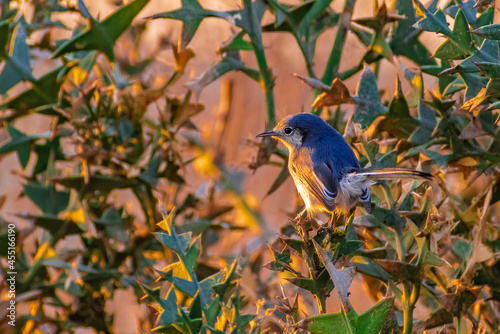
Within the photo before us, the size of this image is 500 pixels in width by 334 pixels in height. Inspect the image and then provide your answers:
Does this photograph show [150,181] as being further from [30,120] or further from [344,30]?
[30,120]

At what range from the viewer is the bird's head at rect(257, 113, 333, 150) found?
1.67 meters

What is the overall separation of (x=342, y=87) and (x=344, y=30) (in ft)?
1.27

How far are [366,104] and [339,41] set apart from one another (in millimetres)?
351

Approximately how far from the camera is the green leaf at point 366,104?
4.58ft

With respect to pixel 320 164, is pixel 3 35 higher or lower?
higher

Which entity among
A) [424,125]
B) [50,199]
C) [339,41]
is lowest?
[50,199]

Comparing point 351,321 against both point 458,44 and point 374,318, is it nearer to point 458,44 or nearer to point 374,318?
point 374,318

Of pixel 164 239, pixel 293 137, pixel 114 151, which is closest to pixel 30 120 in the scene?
pixel 114 151

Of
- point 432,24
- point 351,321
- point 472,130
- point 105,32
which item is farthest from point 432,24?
point 105,32

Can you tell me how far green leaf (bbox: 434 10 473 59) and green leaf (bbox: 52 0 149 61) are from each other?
92 centimetres

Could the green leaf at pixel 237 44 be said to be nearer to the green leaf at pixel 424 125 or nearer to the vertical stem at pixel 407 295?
the green leaf at pixel 424 125

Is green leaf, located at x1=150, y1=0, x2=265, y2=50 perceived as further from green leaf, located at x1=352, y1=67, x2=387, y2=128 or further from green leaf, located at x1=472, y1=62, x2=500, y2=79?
green leaf, located at x1=472, y1=62, x2=500, y2=79

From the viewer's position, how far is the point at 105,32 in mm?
1810

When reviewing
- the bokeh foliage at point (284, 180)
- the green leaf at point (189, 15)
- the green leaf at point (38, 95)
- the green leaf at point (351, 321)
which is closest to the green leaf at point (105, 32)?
the bokeh foliage at point (284, 180)
